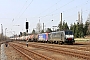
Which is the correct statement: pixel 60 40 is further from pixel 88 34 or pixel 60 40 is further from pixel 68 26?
pixel 68 26

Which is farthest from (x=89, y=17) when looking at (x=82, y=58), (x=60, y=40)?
(x=82, y=58)

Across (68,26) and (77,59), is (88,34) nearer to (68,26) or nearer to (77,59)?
(68,26)

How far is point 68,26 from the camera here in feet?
427

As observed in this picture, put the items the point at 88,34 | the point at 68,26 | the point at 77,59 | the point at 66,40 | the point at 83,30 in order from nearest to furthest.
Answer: the point at 77,59 < the point at 66,40 < the point at 83,30 < the point at 88,34 < the point at 68,26

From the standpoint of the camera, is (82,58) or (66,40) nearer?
(82,58)

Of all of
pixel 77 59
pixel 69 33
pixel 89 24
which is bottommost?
pixel 77 59

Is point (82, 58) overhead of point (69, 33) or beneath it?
beneath

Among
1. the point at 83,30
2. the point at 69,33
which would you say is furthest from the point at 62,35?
the point at 83,30

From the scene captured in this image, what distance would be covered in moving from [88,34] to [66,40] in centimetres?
7570

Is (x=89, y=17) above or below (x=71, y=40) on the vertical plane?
above

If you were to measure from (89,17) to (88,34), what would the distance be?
9.53 m

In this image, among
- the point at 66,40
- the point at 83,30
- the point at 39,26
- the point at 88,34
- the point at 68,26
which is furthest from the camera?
the point at 39,26

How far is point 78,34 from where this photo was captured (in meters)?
106

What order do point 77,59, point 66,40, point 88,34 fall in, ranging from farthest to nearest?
point 88,34 < point 66,40 < point 77,59
